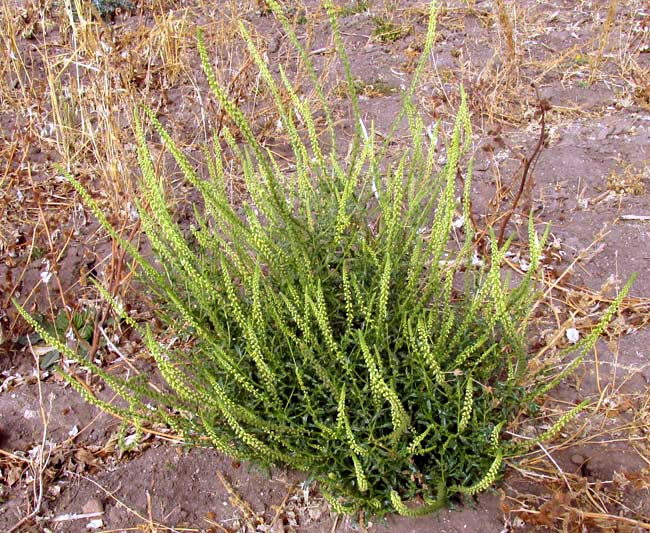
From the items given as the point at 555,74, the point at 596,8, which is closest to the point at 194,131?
the point at 555,74

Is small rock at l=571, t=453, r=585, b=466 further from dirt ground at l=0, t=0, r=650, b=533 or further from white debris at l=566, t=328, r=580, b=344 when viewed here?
white debris at l=566, t=328, r=580, b=344

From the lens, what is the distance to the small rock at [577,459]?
2.05 metres

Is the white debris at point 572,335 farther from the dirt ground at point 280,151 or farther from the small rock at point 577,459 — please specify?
the small rock at point 577,459

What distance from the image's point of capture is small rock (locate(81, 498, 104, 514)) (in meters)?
2.21

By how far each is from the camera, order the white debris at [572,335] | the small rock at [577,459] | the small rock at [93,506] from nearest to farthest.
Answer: the small rock at [577,459] → the small rock at [93,506] → the white debris at [572,335]

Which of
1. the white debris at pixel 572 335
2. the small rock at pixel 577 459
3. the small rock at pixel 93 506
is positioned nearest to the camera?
the small rock at pixel 577 459

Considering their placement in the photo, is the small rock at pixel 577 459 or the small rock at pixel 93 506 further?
the small rock at pixel 93 506

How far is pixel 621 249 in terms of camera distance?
2.91m

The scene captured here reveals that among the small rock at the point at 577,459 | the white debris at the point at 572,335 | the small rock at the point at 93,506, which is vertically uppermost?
the white debris at the point at 572,335

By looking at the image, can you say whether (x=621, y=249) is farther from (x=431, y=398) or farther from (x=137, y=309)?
(x=137, y=309)

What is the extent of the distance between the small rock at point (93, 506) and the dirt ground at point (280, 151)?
0.02 meters

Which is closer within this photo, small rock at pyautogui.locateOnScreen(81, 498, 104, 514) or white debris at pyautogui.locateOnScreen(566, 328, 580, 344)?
small rock at pyautogui.locateOnScreen(81, 498, 104, 514)

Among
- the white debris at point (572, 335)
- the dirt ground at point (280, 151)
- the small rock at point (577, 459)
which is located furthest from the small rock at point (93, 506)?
the white debris at point (572, 335)

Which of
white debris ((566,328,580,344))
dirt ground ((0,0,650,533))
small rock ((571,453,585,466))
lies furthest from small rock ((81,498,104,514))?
white debris ((566,328,580,344))
